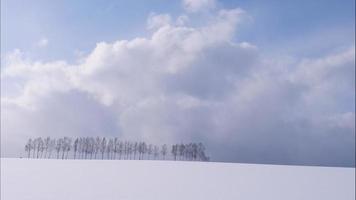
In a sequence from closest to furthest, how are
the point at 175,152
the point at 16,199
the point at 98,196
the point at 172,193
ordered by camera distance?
the point at 16,199
the point at 98,196
the point at 172,193
the point at 175,152

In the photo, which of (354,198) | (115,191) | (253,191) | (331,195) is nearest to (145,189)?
(115,191)

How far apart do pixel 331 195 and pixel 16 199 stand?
50.1 feet

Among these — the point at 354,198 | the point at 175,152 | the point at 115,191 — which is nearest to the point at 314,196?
the point at 354,198

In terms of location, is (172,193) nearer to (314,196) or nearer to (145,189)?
(145,189)

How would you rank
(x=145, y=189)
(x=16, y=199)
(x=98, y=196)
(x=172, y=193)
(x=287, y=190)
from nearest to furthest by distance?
(x=16, y=199) → (x=98, y=196) → (x=172, y=193) → (x=145, y=189) → (x=287, y=190)

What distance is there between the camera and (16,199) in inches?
497

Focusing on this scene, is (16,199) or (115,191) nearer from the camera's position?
(16,199)

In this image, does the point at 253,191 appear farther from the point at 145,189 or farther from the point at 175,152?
the point at 175,152

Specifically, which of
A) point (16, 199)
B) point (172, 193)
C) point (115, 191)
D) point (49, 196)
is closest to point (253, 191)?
point (172, 193)

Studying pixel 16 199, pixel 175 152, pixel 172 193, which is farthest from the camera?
pixel 175 152

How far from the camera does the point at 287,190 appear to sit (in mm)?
18906

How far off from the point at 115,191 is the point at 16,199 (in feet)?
14.8

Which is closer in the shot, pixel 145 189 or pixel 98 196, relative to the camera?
pixel 98 196

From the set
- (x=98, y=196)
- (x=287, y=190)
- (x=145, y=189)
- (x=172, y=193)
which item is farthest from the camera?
(x=287, y=190)
